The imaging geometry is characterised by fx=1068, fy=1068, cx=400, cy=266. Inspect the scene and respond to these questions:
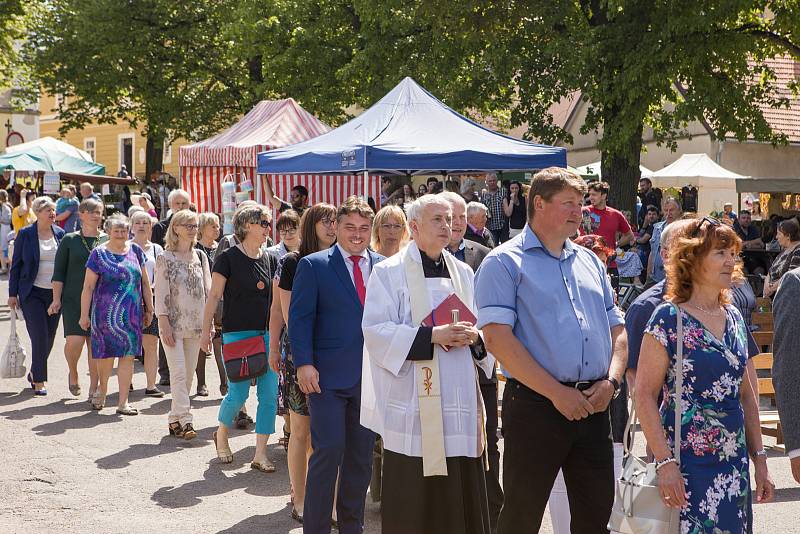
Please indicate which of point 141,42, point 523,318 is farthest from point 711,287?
point 141,42

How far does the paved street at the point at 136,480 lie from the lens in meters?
6.49

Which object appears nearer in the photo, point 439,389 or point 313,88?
point 439,389

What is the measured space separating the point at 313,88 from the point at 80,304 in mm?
18337

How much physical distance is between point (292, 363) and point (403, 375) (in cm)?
→ 179

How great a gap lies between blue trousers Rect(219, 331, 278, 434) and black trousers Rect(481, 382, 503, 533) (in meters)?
2.03

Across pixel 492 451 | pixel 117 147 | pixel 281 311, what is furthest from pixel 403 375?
pixel 117 147

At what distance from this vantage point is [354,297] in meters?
5.69

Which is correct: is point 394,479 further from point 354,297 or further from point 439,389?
point 354,297

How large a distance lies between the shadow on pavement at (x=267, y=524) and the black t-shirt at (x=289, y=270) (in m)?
1.42

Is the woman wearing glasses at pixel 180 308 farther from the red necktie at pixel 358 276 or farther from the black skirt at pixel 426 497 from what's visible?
the black skirt at pixel 426 497

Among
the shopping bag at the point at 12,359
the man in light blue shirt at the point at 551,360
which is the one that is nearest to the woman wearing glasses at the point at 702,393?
the man in light blue shirt at the point at 551,360

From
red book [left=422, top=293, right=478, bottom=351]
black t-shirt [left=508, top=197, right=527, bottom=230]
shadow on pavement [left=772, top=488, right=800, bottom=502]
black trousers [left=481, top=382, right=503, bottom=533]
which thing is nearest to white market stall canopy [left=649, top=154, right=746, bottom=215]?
black t-shirt [left=508, top=197, right=527, bottom=230]

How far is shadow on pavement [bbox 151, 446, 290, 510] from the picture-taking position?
7062 millimetres

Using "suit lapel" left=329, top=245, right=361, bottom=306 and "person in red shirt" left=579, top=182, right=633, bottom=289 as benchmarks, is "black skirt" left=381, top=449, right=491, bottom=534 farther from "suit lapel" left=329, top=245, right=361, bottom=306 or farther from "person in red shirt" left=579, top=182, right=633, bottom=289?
"person in red shirt" left=579, top=182, right=633, bottom=289
